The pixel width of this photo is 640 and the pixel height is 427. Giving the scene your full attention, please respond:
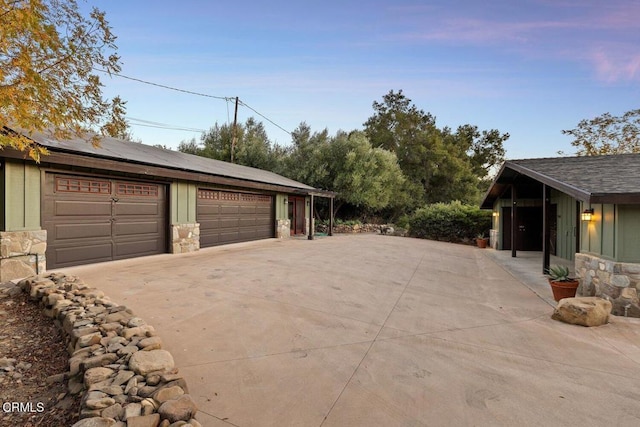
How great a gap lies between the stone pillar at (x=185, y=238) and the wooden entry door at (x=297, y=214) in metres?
7.77

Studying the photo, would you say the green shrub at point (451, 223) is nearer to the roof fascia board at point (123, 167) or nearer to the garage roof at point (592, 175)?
the garage roof at point (592, 175)

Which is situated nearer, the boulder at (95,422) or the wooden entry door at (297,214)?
the boulder at (95,422)

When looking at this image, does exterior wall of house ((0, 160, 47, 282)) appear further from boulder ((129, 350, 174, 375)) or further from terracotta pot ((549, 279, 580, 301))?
terracotta pot ((549, 279, 580, 301))

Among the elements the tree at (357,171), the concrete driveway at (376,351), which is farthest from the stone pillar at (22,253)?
the tree at (357,171)

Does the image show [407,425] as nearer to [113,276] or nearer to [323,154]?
[113,276]

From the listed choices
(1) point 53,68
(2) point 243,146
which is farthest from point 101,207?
(2) point 243,146

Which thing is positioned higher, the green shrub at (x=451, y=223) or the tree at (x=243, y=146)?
the tree at (x=243, y=146)

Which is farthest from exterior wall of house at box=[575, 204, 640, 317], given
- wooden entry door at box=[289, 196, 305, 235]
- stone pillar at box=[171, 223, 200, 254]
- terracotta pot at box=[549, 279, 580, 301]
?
wooden entry door at box=[289, 196, 305, 235]

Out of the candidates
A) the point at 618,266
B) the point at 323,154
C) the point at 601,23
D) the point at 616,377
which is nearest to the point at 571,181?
the point at 618,266

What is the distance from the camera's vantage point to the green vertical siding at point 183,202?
9.24m

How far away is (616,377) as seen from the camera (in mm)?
2861

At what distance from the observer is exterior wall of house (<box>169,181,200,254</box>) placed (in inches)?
363

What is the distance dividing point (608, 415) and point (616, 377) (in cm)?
87

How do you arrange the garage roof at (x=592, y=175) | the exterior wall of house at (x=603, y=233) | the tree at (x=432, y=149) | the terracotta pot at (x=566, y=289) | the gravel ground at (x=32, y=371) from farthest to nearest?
the tree at (x=432, y=149)
the terracotta pot at (x=566, y=289)
the exterior wall of house at (x=603, y=233)
the garage roof at (x=592, y=175)
the gravel ground at (x=32, y=371)
